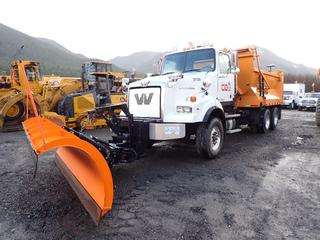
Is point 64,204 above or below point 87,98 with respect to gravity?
below

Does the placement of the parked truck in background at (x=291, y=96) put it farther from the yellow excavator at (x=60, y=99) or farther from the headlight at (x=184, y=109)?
the headlight at (x=184, y=109)

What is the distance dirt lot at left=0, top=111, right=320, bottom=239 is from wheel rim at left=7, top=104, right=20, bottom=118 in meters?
5.03

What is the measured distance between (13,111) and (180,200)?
9489 mm

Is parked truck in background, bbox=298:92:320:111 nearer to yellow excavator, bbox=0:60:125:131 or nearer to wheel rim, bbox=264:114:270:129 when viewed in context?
wheel rim, bbox=264:114:270:129

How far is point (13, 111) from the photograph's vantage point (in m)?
10.9

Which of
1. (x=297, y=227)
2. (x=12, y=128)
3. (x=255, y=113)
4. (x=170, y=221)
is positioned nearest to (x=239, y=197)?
(x=297, y=227)

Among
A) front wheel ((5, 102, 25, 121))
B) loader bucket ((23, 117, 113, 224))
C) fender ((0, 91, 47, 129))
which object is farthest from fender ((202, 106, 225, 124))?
front wheel ((5, 102, 25, 121))

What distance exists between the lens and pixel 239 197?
404 cm

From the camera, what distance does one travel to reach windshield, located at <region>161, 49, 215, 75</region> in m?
6.50

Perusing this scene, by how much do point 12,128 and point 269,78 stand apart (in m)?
10.1

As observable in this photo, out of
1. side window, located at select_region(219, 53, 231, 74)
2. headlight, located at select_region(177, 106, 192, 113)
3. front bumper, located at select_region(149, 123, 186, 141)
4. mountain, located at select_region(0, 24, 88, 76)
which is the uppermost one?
mountain, located at select_region(0, 24, 88, 76)

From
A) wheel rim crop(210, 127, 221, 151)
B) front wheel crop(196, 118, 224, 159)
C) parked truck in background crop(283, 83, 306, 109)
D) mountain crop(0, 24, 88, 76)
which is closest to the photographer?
front wheel crop(196, 118, 224, 159)

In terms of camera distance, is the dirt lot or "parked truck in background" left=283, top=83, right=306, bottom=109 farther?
"parked truck in background" left=283, top=83, right=306, bottom=109

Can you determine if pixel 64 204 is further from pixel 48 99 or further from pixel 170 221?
pixel 48 99
